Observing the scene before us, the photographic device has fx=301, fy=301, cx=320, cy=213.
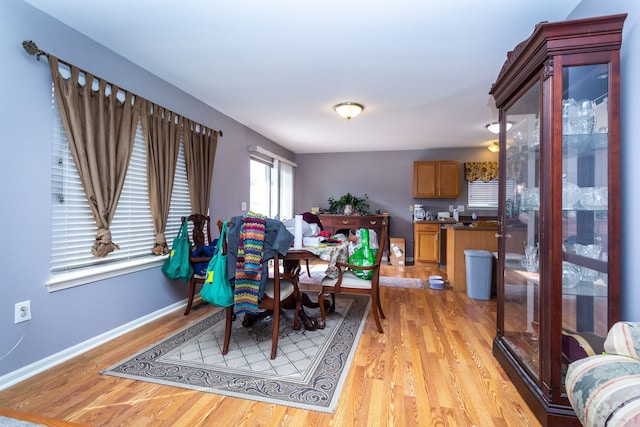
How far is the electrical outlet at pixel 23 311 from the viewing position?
6.11 feet

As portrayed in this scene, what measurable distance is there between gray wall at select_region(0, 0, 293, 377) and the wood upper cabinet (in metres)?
5.19

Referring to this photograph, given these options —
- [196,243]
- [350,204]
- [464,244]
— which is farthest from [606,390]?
[350,204]

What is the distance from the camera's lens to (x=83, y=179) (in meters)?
2.17

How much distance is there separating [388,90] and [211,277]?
2615mm

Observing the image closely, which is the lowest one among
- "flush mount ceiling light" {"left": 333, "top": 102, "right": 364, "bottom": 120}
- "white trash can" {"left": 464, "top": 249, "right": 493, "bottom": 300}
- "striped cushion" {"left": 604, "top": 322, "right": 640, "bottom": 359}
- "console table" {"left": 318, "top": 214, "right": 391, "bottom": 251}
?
"white trash can" {"left": 464, "top": 249, "right": 493, "bottom": 300}

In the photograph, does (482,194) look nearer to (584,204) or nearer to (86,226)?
(584,204)

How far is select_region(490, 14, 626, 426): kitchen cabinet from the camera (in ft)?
4.63

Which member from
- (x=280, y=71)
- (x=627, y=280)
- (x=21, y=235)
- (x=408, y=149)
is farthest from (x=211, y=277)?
(x=408, y=149)

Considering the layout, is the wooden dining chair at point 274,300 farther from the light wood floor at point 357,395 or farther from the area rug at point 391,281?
the area rug at point 391,281

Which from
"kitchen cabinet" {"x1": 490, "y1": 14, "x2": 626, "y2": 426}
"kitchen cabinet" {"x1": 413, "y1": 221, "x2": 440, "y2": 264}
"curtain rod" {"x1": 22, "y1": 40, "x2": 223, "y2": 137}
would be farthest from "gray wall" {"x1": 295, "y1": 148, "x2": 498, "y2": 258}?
"curtain rod" {"x1": 22, "y1": 40, "x2": 223, "y2": 137}

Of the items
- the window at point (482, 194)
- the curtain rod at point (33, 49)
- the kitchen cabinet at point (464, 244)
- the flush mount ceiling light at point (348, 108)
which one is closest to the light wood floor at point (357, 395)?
the kitchen cabinet at point (464, 244)

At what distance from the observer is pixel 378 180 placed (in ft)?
21.7

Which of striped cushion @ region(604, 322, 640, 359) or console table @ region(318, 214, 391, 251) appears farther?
console table @ region(318, 214, 391, 251)

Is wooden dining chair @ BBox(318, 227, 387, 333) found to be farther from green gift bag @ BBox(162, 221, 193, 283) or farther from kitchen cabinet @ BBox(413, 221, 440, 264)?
kitchen cabinet @ BBox(413, 221, 440, 264)
